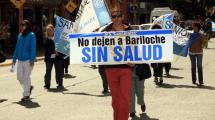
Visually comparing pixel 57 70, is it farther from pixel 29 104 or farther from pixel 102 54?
pixel 102 54

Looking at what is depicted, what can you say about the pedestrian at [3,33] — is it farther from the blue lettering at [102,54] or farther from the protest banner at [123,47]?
the blue lettering at [102,54]

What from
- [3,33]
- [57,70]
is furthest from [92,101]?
[3,33]

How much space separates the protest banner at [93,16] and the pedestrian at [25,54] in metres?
3.01

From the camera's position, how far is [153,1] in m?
66.1

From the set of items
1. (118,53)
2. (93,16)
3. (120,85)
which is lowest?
(120,85)

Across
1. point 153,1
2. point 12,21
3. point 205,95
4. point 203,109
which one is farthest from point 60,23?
point 153,1

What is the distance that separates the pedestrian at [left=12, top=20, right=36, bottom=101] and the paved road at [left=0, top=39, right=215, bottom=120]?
1.52 ft

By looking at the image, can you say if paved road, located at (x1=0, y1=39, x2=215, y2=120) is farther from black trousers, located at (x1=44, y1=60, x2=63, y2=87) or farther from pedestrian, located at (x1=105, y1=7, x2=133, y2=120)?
pedestrian, located at (x1=105, y1=7, x2=133, y2=120)

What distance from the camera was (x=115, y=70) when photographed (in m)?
7.45

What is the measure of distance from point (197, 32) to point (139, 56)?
617 cm

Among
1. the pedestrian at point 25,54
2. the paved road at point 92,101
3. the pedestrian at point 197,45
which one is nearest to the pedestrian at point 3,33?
the paved road at point 92,101

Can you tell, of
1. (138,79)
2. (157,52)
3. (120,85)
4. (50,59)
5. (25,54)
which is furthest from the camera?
(50,59)

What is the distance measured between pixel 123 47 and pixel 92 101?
362 centimetres

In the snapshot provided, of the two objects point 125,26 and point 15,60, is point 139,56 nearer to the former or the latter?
point 125,26
